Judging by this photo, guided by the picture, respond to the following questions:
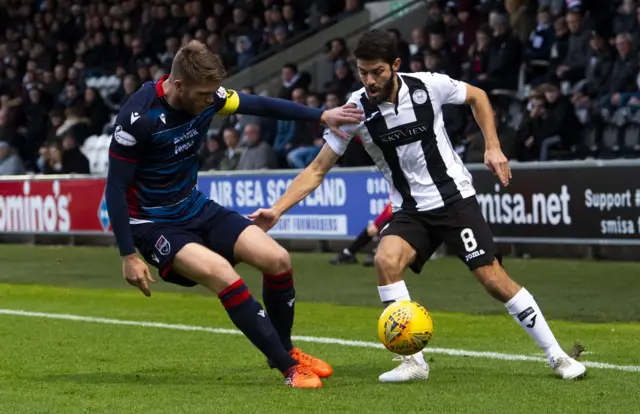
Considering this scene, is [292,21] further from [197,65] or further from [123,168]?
[197,65]

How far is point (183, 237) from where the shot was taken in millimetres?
7242

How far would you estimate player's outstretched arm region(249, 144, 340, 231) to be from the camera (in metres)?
7.61

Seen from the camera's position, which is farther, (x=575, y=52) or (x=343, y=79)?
(x=343, y=79)

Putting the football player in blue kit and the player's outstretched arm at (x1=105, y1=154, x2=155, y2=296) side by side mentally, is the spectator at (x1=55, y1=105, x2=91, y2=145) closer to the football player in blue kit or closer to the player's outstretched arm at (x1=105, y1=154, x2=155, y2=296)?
the football player in blue kit

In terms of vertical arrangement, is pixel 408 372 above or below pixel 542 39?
below

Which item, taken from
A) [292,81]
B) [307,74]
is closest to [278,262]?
[307,74]

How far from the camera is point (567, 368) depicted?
7.12 m

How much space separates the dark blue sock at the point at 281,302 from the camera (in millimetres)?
7543

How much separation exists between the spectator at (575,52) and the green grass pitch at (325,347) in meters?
3.43

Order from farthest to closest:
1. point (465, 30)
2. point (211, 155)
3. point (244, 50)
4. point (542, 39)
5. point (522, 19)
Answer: point (244, 50)
point (211, 155)
point (465, 30)
point (522, 19)
point (542, 39)

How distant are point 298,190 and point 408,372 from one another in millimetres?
1281

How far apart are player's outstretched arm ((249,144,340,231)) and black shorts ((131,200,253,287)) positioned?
0.14 m

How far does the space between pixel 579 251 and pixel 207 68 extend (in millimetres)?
9535

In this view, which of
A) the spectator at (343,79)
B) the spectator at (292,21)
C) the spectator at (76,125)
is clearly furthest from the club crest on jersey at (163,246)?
the spectator at (292,21)
